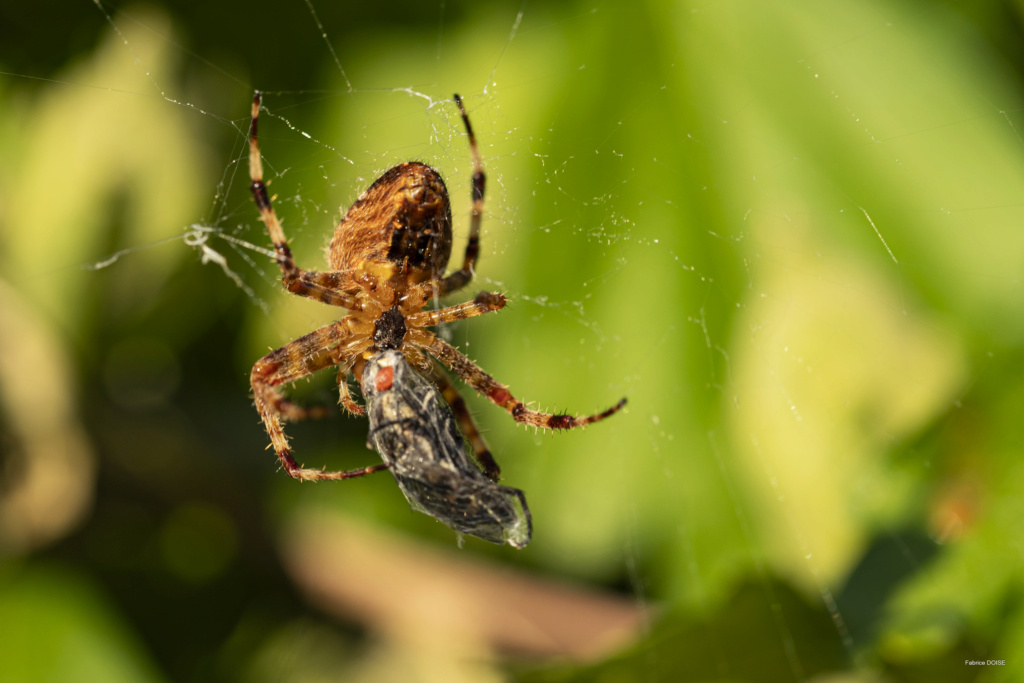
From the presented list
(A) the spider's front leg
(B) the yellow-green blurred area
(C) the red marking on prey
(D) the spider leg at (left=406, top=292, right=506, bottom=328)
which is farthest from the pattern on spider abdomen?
(B) the yellow-green blurred area

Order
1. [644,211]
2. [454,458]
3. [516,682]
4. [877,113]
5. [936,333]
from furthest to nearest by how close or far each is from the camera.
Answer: [644,211] < [877,113] < [936,333] < [516,682] < [454,458]

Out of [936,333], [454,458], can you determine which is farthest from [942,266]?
[454,458]

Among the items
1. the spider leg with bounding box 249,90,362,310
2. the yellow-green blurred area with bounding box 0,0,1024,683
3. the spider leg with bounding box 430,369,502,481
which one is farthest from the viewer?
the yellow-green blurred area with bounding box 0,0,1024,683

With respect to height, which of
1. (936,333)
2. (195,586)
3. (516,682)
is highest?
(936,333)

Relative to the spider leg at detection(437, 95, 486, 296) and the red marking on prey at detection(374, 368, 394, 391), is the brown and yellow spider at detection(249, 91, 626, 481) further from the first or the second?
the red marking on prey at detection(374, 368, 394, 391)

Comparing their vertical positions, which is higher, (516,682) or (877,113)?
(877,113)

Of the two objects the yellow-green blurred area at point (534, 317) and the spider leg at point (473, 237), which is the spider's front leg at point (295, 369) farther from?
the yellow-green blurred area at point (534, 317)

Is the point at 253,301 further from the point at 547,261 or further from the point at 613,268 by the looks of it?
the point at 613,268
